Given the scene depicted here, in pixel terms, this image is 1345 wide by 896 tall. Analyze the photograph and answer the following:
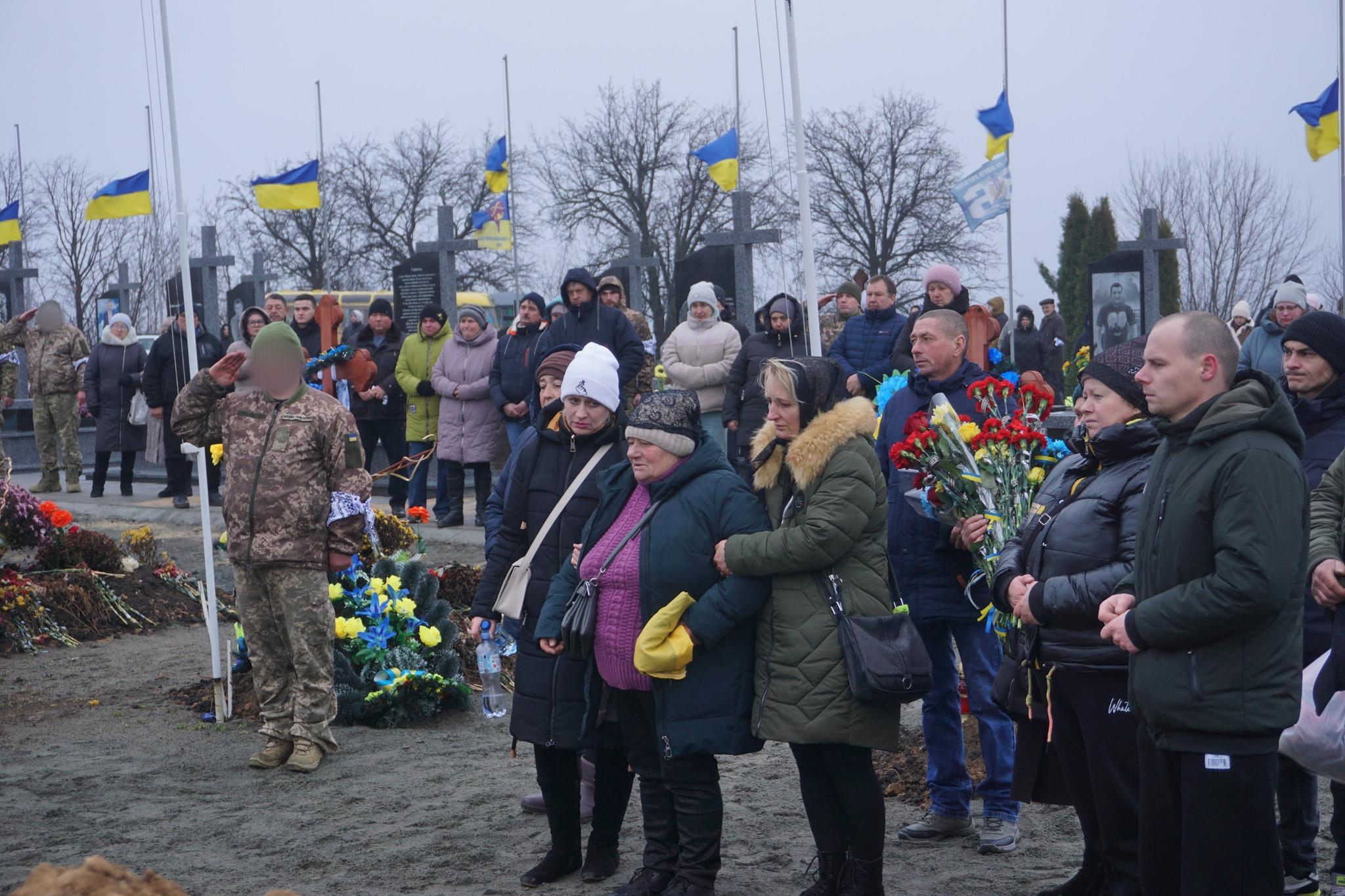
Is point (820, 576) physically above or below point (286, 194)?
below

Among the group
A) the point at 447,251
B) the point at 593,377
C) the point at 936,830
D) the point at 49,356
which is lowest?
the point at 936,830

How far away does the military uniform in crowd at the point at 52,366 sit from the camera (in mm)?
16484

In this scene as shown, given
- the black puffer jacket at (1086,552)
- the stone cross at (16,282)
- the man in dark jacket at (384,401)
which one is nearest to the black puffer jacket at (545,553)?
the black puffer jacket at (1086,552)

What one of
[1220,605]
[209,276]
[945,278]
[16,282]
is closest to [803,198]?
[945,278]

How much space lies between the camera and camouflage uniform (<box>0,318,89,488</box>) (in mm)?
16484

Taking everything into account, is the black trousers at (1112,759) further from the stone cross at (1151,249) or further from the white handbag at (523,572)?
the stone cross at (1151,249)

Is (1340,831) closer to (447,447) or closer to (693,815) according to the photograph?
(693,815)

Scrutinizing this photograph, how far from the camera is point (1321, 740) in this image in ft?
13.7

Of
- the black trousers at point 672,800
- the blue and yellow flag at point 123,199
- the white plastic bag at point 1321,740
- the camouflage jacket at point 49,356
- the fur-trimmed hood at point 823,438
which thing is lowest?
the black trousers at point 672,800

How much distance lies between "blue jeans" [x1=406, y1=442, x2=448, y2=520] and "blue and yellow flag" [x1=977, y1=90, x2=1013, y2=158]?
10066 mm

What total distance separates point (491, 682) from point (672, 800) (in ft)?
8.60

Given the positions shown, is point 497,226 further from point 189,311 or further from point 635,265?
point 189,311

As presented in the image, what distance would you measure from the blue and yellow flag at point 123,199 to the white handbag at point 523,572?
5.23 meters

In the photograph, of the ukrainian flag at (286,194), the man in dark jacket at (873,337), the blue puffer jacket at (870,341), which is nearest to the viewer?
the man in dark jacket at (873,337)
